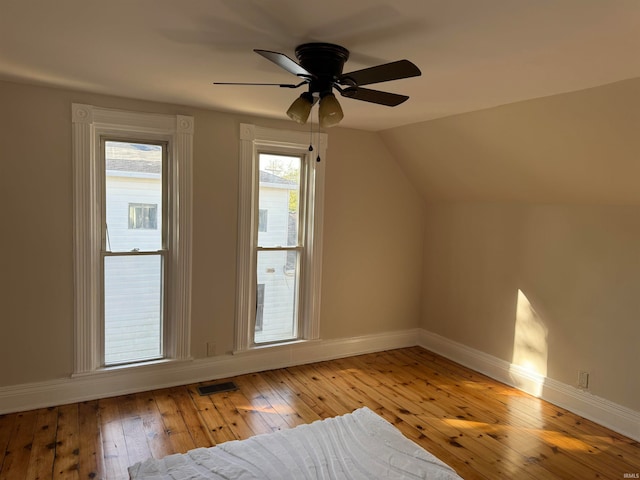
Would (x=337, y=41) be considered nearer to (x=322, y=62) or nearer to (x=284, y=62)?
(x=322, y=62)

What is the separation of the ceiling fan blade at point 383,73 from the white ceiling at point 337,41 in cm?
18

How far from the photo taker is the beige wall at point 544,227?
2.98 m

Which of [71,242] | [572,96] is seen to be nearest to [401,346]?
[572,96]

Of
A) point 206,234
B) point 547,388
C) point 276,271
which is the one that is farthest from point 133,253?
point 547,388

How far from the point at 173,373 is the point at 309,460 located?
198 centimetres

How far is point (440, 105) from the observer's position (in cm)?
327

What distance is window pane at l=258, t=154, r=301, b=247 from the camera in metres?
4.21

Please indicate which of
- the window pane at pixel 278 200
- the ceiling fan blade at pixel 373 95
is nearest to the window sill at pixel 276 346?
the window pane at pixel 278 200

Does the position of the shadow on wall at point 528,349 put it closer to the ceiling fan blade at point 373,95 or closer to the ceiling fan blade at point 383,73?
the ceiling fan blade at point 373,95

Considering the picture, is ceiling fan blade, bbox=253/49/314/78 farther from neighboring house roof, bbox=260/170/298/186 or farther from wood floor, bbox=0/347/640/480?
wood floor, bbox=0/347/640/480

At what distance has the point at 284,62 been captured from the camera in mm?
1900

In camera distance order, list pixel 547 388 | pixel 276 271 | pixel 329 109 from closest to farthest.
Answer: pixel 329 109, pixel 547 388, pixel 276 271

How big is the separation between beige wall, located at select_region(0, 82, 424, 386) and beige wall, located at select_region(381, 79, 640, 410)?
451 millimetres

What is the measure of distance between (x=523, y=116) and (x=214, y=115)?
2496 mm
